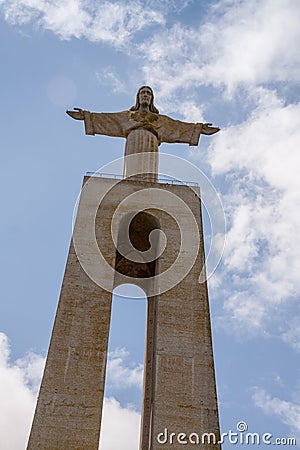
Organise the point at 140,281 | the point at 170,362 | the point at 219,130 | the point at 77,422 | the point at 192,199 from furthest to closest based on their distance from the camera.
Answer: the point at 219,130 → the point at 140,281 → the point at 192,199 → the point at 170,362 → the point at 77,422

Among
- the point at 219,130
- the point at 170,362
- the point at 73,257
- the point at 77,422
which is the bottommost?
the point at 77,422

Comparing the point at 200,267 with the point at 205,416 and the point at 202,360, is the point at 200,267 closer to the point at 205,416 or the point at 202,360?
the point at 202,360

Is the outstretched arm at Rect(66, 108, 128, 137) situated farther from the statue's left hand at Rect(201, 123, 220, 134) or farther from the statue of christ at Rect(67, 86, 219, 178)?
the statue's left hand at Rect(201, 123, 220, 134)

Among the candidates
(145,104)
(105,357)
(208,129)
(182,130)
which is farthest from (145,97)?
(105,357)

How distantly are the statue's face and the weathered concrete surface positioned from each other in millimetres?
4317

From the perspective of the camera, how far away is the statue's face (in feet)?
56.5

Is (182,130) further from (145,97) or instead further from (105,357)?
(105,357)

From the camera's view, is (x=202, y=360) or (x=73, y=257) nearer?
(x=202, y=360)

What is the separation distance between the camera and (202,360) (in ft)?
37.8

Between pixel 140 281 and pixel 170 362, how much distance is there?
4663 millimetres

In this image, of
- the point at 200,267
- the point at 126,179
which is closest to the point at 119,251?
the point at 126,179

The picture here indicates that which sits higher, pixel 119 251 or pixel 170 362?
pixel 119 251

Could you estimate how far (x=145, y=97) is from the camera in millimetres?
17312

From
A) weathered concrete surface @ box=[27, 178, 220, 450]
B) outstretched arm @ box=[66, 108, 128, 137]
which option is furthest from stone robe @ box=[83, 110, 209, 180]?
weathered concrete surface @ box=[27, 178, 220, 450]
